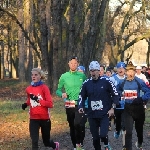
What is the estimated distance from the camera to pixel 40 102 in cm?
871

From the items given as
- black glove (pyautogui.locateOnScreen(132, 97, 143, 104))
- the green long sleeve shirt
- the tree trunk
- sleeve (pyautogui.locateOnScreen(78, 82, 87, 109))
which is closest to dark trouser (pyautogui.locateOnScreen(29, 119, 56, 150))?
sleeve (pyautogui.locateOnScreen(78, 82, 87, 109))

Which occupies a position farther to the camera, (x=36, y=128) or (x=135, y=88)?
(x=135, y=88)

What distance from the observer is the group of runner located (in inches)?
328

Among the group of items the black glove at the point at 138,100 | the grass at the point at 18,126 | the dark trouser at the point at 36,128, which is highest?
the black glove at the point at 138,100

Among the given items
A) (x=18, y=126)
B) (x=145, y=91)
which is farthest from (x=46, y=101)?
(x=18, y=126)

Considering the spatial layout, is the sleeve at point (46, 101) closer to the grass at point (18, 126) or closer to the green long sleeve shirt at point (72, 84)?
the green long sleeve shirt at point (72, 84)

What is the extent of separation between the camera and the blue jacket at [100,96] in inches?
327

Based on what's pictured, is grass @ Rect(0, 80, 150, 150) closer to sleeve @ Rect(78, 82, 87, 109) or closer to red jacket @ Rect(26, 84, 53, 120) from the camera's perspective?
red jacket @ Rect(26, 84, 53, 120)

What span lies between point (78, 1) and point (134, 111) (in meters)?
16.6

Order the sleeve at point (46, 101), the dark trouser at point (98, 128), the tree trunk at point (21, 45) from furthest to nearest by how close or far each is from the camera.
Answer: the tree trunk at point (21, 45), the sleeve at point (46, 101), the dark trouser at point (98, 128)

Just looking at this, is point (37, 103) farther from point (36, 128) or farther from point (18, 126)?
point (18, 126)

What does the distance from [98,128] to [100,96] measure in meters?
0.65

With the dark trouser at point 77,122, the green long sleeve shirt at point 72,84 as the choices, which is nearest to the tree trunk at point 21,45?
the green long sleeve shirt at point 72,84

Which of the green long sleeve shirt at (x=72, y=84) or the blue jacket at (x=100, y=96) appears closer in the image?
the blue jacket at (x=100, y=96)
